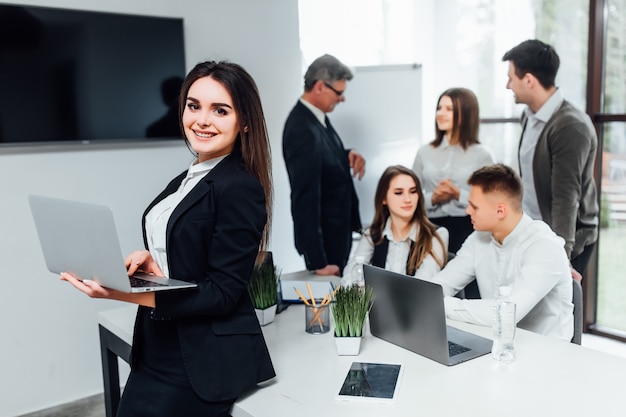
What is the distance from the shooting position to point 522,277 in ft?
6.39

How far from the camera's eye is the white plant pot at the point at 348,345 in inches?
65.7

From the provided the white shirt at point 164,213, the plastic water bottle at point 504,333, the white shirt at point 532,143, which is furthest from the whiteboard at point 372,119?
A: the white shirt at point 164,213

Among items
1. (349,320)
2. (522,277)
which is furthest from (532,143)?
(349,320)

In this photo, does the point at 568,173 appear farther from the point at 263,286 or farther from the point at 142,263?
the point at 142,263

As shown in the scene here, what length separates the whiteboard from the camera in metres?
3.84

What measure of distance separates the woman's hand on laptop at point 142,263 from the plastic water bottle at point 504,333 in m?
0.85

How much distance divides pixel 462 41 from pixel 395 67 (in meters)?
0.92

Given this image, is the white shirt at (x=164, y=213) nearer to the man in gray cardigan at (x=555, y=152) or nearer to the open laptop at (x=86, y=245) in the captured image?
the open laptop at (x=86, y=245)

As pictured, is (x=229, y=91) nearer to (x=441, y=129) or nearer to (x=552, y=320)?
(x=552, y=320)

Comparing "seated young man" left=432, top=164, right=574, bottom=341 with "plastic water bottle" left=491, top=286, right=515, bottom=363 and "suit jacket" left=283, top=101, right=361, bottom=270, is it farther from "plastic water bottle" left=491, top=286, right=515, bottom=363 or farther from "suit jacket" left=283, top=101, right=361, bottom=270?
"suit jacket" left=283, top=101, right=361, bottom=270

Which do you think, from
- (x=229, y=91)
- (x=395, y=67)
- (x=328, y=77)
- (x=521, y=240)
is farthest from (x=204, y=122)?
(x=395, y=67)

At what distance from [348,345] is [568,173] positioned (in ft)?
4.95

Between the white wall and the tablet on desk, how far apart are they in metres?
2.06

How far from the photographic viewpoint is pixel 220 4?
3502 mm
